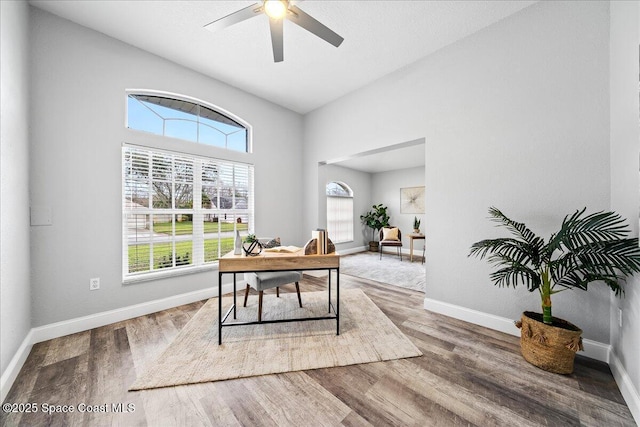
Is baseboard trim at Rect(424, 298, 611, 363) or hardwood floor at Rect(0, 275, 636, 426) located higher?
baseboard trim at Rect(424, 298, 611, 363)

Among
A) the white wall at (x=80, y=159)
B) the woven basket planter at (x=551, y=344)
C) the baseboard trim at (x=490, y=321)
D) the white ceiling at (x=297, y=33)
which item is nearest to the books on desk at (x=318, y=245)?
the baseboard trim at (x=490, y=321)

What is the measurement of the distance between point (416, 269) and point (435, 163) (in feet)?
9.46

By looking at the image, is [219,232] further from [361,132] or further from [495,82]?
[495,82]

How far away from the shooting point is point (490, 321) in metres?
2.31

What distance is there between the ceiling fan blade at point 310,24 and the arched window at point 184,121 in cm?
210

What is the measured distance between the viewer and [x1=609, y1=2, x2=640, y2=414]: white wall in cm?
142

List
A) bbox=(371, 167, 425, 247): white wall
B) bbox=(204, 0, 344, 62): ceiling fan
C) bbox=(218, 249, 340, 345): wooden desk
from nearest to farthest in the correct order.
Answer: bbox=(204, 0, 344, 62): ceiling fan → bbox=(218, 249, 340, 345): wooden desk → bbox=(371, 167, 425, 247): white wall

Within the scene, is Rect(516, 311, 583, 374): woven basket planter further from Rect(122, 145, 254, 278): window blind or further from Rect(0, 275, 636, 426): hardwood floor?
Rect(122, 145, 254, 278): window blind

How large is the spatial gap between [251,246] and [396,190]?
20.4ft

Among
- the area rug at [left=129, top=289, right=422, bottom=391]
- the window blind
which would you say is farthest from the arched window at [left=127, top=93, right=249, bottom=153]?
the area rug at [left=129, top=289, right=422, bottom=391]

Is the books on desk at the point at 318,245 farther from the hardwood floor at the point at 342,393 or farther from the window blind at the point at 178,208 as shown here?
the window blind at the point at 178,208

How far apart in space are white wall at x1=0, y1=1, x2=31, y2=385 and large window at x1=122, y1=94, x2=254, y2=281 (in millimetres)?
726

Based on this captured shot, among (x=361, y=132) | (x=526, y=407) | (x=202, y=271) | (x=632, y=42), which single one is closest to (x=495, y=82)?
(x=632, y=42)

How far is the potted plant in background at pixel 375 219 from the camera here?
7.22 m
